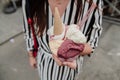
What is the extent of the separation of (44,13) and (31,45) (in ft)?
0.95

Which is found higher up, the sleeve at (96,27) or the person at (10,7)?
the sleeve at (96,27)

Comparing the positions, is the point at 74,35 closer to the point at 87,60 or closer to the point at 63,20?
the point at 63,20

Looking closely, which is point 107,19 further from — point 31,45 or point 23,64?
point 31,45


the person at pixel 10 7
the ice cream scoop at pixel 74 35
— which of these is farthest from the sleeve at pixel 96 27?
the person at pixel 10 7

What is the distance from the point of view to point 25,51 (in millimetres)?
3250

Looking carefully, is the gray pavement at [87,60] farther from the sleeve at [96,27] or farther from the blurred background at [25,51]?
the sleeve at [96,27]

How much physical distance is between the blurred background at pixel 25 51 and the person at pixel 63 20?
1.28m

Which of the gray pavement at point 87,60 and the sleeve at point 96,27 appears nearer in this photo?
the sleeve at point 96,27

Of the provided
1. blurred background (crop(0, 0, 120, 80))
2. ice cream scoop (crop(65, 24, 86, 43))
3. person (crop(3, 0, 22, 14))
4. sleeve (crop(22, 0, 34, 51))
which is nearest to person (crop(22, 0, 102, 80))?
sleeve (crop(22, 0, 34, 51))

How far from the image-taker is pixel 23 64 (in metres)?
3.03

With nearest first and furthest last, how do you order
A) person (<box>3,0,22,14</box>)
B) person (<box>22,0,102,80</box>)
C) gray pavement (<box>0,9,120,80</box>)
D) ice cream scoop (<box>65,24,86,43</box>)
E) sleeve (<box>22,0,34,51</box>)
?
A: ice cream scoop (<box>65,24,86,43</box>)
person (<box>22,0,102,80</box>)
sleeve (<box>22,0,34,51</box>)
gray pavement (<box>0,9,120,80</box>)
person (<box>3,0,22,14</box>)

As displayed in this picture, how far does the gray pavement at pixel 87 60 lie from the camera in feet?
9.30

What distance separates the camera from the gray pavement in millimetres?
2836

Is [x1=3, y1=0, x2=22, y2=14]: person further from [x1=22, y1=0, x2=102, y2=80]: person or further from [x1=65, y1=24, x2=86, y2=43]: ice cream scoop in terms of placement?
[x1=65, y1=24, x2=86, y2=43]: ice cream scoop
